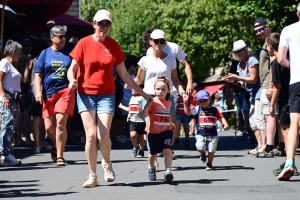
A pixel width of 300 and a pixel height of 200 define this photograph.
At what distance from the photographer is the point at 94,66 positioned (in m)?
10.3

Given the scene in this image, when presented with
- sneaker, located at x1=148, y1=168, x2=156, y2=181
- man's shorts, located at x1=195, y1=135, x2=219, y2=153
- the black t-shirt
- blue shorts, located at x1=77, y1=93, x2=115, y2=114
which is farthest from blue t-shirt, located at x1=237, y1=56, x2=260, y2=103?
blue shorts, located at x1=77, y1=93, x2=115, y2=114

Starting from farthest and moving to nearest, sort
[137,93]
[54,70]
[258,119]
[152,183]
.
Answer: [258,119] → [54,70] → [137,93] → [152,183]

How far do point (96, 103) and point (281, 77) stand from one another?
3.17 metres

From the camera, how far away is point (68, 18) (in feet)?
80.7

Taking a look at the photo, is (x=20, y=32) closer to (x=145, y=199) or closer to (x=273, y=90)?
(x=273, y=90)

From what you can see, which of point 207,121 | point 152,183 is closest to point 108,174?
point 152,183

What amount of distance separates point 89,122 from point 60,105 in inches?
115

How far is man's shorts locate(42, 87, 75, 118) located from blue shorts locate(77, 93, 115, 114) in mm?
2782

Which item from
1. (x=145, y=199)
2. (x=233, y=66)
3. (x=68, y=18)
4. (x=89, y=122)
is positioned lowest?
(x=145, y=199)

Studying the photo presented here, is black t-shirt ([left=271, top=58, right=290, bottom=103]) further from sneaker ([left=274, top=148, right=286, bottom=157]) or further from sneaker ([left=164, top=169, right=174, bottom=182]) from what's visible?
sneaker ([left=164, top=169, right=174, bottom=182])

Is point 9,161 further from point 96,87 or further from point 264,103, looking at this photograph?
point 264,103

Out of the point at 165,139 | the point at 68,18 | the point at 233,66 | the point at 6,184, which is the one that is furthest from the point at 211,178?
the point at 68,18

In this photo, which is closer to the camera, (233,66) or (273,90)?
(273,90)

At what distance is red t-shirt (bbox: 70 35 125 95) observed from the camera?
10.3 metres
